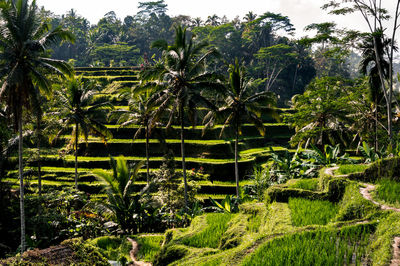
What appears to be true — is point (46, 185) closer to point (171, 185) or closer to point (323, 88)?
point (171, 185)

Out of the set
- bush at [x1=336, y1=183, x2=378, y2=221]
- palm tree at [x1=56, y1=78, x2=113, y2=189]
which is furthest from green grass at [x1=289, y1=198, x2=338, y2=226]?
palm tree at [x1=56, y1=78, x2=113, y2=189]

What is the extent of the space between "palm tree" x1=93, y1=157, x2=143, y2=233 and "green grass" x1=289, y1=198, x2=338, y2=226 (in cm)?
778

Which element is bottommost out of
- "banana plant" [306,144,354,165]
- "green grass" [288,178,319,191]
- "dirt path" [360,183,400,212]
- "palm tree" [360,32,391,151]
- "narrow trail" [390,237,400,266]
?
"green grass" [288,178,319,191]

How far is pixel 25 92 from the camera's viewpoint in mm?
13320

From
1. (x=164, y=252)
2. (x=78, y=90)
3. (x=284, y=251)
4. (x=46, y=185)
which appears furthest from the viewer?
(x=46, y=185)

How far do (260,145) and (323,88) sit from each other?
15429 millimetres

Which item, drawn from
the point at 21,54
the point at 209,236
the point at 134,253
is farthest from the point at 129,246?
the point at 21,54

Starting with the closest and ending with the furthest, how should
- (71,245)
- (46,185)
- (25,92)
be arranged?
(71,245), (25,92), (46,185)

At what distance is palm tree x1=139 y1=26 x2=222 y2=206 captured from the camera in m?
15.4

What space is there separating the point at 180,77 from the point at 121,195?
649cm

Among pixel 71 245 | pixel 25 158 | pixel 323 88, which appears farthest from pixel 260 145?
pixel 71 245

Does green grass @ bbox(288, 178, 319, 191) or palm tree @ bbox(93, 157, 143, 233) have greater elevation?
green grass @ bbox(288, 178, 319, 191)

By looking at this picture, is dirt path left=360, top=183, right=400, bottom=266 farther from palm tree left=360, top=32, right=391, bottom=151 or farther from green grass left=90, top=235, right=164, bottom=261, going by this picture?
palm tree left=360, top=32, right=391, bottom=151

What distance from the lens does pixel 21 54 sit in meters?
13.1
